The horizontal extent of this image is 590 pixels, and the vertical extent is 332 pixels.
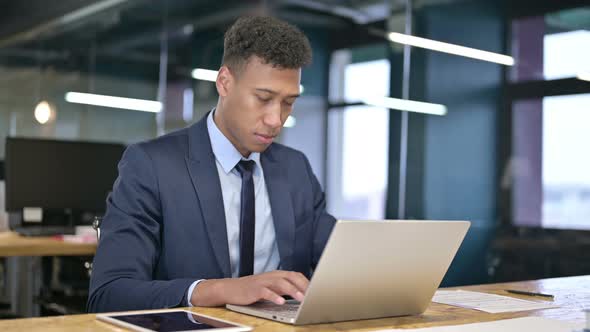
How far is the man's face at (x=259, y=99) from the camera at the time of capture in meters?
1.87

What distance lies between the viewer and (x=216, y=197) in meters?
1.94

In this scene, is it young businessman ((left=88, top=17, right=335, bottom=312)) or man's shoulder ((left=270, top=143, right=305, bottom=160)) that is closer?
young businessman ((left=88, top=17, right=335, bottom=312))

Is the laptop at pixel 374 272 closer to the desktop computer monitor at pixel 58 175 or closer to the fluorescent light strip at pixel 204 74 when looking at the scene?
the desktop computer monitor at pixel 58 175

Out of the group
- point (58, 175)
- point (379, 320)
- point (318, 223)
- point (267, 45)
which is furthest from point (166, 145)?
point (58, 175)

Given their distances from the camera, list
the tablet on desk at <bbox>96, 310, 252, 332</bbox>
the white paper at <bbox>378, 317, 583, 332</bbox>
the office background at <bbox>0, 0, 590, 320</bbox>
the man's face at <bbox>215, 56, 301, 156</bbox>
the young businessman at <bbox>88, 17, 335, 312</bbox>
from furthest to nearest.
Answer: the office background at <bbox>0, 0, 590, 320</bbox>, the man's face at <bbox>215, 56, 301, 156</bbox>, the young businessman at <bbox>88, 17, 335, 312</bbox>, the white paper at <bbox>378, 317, 583, 332</bbox>, the tablet on desk at <bbox>96, 310, 252, 332</bbox>

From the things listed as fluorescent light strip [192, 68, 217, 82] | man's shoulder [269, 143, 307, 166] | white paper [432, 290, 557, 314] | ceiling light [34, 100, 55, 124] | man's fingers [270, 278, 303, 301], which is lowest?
white paper [432, 290, 557, 314]

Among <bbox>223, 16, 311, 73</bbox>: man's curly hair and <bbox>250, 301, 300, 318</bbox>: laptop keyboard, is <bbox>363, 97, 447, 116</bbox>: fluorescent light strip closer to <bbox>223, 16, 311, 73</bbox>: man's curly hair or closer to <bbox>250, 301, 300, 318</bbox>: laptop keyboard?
<bbox>223, 16, 311, 73</bbox>: man's curly hair

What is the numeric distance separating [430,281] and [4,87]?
218 inches

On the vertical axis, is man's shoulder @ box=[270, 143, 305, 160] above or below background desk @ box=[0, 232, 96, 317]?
above

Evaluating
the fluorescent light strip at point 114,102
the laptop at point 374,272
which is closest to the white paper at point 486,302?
the laptop at point 374,272

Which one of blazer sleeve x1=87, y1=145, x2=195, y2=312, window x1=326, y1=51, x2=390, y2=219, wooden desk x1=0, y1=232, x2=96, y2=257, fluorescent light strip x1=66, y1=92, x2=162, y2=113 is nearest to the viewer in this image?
blazer sleeve x1=87, y1=145, x2=195, y2=312

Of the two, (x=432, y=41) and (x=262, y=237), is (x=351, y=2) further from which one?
(x=262, y=237)

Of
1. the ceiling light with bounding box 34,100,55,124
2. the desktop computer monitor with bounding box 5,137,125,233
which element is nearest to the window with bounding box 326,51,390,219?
the desktop computer monitor with bounding box 5,137,125,233

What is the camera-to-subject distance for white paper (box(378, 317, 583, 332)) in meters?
1.40
